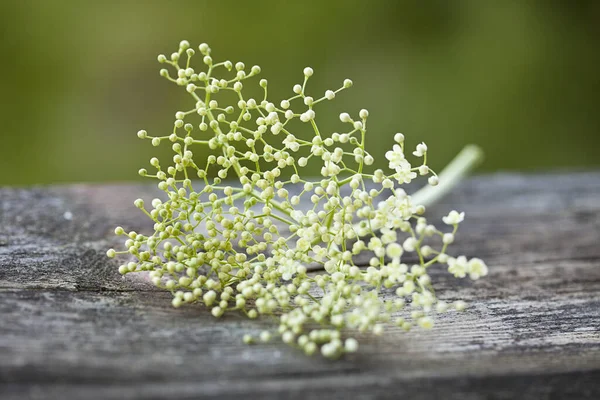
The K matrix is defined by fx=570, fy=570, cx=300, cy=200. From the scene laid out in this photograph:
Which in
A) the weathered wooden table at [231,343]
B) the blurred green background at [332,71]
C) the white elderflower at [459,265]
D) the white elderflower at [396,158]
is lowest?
the weathered wooden table at [231,343]

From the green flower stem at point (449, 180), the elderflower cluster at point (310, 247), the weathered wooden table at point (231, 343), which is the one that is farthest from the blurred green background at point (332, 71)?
the elderflower cluster at point (310, 247)

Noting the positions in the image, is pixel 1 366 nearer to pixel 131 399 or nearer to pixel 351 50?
pixel 131 399

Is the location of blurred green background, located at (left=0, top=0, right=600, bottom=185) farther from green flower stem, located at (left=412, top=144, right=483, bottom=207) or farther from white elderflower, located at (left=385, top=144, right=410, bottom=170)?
white elderflower, located at (left=385, top=144, right=410, bottom=170)

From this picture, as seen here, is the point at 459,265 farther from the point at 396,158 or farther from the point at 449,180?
the point at 449,180

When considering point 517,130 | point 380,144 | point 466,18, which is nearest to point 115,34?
point 380,144

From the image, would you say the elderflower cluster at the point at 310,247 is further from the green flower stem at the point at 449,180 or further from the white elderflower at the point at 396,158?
the green flower stem at the point at 449,180

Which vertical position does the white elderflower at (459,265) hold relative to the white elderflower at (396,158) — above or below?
below
